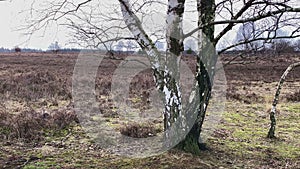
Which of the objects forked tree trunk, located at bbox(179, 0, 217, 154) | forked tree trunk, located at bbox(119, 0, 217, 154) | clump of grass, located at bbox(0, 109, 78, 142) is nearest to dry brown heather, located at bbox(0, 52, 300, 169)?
clump of grass, located at bbox(0, 109, 78, 142)

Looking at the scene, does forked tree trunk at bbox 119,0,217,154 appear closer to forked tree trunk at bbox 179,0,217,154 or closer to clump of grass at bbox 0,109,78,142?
forked tree trunk at bbox 179,0,217,154

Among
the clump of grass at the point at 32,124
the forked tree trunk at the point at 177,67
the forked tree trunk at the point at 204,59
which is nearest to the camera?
the forked tree trunk at the point at 177,67

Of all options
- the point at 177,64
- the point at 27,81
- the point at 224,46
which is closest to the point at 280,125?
the point at 224,46

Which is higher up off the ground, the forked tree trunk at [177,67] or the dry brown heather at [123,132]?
the forked tree trunk at [177,67]

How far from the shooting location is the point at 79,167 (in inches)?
207

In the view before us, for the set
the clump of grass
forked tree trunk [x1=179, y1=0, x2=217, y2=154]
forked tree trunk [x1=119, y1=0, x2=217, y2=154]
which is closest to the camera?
forked tree trunk [x1=119, y1=0, x2=217, y2=154]

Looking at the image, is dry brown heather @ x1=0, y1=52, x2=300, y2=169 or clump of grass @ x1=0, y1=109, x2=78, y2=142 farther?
clump of grass @ x1=0, y1=109, x2=78, y2=142

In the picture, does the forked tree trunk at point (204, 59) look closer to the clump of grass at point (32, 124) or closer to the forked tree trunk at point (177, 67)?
the forked tree trunk at point (177, 67)

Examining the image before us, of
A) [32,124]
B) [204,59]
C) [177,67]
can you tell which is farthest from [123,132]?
[204,59]

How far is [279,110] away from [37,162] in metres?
9.29

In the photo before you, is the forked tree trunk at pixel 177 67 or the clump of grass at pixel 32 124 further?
the clump of grass at pixel 32 124

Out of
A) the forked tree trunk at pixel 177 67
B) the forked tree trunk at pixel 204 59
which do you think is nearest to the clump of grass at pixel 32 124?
the forked tree trunk at pixel 177 67

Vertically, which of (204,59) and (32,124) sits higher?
(204,59)

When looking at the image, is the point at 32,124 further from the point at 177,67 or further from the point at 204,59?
the point at 204,59
